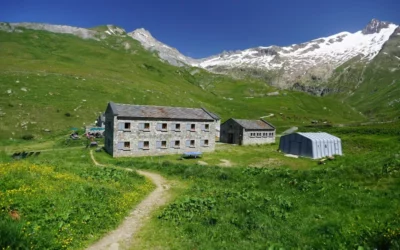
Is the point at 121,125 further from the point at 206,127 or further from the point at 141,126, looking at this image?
the point at 206,127

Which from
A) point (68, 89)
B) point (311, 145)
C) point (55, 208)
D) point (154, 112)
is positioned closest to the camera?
point (55, 208)

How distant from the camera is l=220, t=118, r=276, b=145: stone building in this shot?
72.1 m

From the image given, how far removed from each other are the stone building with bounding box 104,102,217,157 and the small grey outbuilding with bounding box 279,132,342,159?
16.1 m

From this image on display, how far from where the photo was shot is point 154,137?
5316 cm

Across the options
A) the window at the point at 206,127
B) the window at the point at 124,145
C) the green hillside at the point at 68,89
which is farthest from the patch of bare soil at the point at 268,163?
the green hillside at the point at 68,89

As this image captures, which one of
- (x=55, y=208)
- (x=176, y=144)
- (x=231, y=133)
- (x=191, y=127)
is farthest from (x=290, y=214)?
(x=231, y=133)

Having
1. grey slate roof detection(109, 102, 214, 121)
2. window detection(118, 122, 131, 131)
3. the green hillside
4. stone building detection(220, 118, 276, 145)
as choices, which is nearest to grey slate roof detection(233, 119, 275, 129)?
stone building detection(220, 118, 276, 145)

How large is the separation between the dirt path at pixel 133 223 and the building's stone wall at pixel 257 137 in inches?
1895

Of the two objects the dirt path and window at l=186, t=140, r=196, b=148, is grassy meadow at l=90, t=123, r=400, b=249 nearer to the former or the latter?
the dirt path

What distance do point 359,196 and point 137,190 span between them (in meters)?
16.4

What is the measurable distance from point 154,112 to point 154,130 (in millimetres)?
3701

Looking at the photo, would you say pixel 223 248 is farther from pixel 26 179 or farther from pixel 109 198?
pixel 26 179

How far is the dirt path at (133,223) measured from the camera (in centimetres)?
1378

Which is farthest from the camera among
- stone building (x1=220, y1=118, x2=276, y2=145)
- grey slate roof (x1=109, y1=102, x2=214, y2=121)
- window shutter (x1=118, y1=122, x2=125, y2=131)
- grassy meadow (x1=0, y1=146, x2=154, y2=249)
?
stone building (x1=220, y1=118, x2=276, y2=145)
